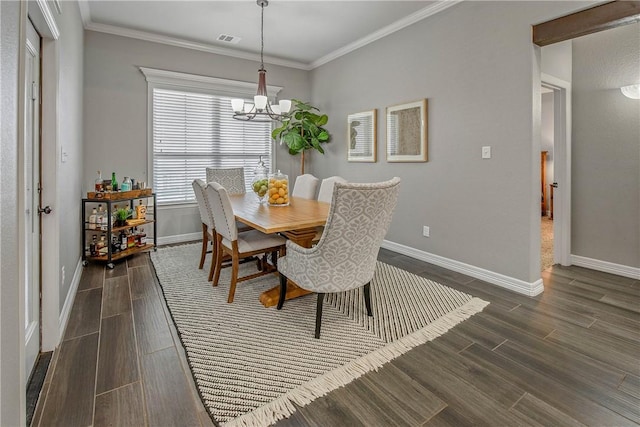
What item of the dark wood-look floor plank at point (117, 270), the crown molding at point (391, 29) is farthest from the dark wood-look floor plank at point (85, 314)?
the crown molding at point (391, 29)

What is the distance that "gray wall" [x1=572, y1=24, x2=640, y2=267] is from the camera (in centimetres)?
318

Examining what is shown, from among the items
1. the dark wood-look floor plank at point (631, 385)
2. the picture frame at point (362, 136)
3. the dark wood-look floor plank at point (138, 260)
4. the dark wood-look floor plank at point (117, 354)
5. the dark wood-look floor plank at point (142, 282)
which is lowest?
the dark wood-look floor plank at point (631, 385)

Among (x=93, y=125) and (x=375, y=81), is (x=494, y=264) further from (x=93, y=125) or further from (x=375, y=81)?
(x=93, y=125)

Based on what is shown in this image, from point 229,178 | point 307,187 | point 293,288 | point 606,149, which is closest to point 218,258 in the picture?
point 293,288

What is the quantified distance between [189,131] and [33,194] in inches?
117

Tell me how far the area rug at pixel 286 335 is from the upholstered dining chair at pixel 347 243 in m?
0.27

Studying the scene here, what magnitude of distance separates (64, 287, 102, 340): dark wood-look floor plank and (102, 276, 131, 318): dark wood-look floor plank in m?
0.05

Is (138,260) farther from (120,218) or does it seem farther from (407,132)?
(407,132)

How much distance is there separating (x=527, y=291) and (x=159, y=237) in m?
4.42

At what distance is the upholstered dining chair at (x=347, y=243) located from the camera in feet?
6.27

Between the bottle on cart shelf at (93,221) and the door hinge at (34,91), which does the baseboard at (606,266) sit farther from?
the bottle on cart shelf at (93,221)

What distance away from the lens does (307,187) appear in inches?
153

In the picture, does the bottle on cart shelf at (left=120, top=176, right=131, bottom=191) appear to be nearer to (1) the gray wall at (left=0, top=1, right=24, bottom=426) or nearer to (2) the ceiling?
(2) the ceiling

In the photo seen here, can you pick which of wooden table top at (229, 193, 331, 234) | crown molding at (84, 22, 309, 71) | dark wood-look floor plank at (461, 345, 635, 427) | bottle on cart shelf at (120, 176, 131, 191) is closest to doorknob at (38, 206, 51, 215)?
wooden table top at (229, 193, 331, 234)
